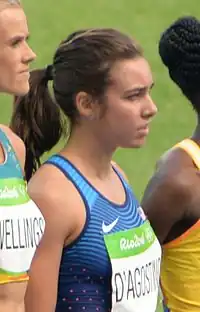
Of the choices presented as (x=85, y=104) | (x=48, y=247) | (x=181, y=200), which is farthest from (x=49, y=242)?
(x=181, y=200)

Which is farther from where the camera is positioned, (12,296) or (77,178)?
(77,178)

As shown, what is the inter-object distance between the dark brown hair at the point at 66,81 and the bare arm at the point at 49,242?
275 millimetres

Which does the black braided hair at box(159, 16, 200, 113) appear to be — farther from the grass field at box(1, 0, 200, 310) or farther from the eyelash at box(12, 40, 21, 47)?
the grass field at box(1, 0, 200, 310)

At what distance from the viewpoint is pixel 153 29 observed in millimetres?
9930

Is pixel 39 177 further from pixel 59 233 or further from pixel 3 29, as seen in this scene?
pixel 3 29

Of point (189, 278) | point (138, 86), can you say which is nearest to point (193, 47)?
point (138, 86)

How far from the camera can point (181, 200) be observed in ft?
11.7

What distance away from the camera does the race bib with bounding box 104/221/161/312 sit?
10.4ft

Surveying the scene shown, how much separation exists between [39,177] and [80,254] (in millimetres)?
239

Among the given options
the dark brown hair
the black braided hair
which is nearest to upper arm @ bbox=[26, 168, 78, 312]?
the dark brown hair

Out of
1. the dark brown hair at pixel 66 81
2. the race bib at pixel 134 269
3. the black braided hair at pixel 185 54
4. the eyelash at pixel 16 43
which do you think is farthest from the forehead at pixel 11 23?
the black braided hair at pixel 185 54

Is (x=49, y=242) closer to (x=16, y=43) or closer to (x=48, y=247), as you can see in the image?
(x=48, y=247)

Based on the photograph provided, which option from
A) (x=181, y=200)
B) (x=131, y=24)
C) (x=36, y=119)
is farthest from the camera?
(x=131, y=24)

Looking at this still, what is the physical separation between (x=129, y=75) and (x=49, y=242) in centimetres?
54
